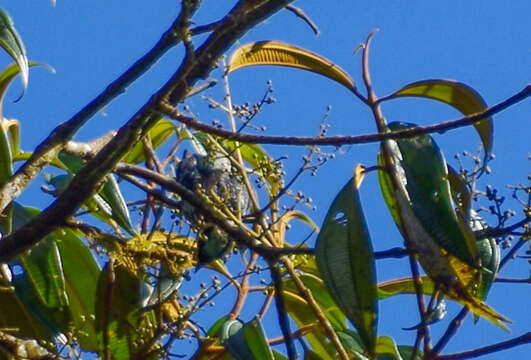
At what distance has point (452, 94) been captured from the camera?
1.32m

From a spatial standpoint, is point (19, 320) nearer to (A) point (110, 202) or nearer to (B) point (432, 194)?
(A) point (110, 202)

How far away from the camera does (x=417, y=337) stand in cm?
107

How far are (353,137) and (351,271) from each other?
207 mm

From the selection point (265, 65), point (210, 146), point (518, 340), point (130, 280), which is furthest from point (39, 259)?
point (518, 340)

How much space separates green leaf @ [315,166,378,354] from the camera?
3.56 feet

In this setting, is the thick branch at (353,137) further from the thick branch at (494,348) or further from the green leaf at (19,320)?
the green leaf at (19,320)

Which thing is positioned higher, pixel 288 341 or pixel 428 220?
pixel 428 220

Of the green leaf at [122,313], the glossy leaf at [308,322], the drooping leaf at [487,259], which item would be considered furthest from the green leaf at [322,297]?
the drooping leaf at [487,259]

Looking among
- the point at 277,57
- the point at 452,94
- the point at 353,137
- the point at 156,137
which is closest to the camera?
the point at 353,137

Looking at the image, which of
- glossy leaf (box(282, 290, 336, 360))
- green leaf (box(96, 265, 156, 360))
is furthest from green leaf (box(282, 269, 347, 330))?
green leaf (box(96, 265, 156, 360))

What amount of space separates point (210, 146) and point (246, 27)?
15.5 inches

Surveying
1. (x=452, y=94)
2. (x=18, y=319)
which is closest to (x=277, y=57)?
(x=452, y=94)

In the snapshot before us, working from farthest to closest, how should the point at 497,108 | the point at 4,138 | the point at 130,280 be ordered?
the point at 130,280 → the point at 4,138 → the point at 497,108

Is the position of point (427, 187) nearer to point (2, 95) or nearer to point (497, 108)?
point (497, 108)
